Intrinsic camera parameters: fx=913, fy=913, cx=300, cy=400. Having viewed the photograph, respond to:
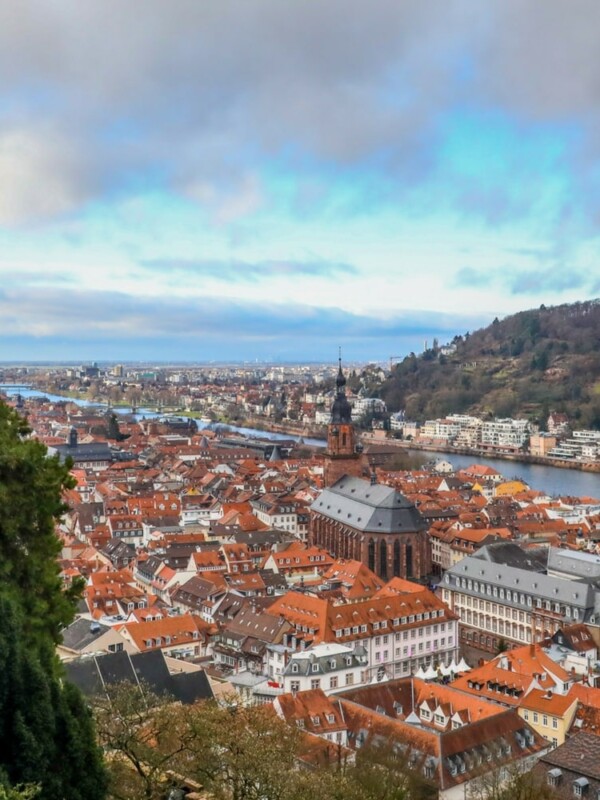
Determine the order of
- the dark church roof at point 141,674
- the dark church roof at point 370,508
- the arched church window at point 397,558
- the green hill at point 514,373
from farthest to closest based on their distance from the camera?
the green hill at point 514,373, the dark church roof at point 370,508, the arched church window at point 397,558, the dark church roof at point 141,674

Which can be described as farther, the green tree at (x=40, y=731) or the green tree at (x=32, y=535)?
the green tree at (x=32, y=535)

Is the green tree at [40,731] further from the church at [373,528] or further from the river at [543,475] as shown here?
the river at [543,475]

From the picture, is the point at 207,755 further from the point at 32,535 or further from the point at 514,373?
the point at 514,373

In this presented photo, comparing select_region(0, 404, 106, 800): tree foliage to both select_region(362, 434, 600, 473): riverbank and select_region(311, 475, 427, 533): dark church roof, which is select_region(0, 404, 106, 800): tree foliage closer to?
select_region(311, 475, 427, 533): dark church roof

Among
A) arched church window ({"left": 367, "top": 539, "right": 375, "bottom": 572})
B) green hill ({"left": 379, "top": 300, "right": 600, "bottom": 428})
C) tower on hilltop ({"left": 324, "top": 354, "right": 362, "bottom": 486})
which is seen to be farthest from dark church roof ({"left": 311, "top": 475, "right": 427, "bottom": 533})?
green hill ({"left": 379, "top": 300, "right": 600, "bottom": 428})

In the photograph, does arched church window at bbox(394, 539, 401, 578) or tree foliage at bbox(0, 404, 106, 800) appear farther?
arched church window at bbox(394, 539, 401, 578)

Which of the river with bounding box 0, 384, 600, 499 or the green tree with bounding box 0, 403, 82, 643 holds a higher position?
the green tree with bounding box 0, 403, 82, 643

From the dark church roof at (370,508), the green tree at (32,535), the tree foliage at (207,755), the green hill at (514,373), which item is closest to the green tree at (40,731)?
the tree foliage at (207,755)
